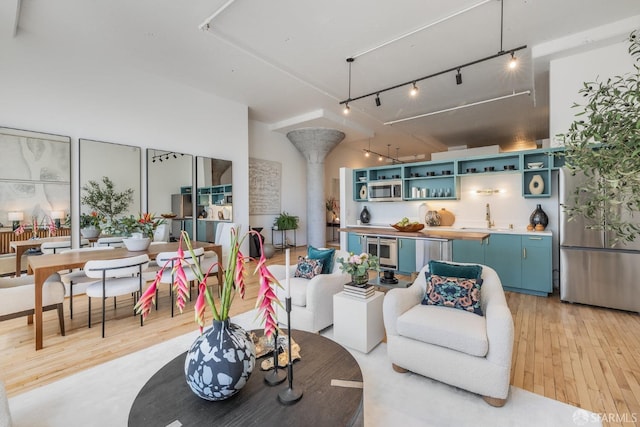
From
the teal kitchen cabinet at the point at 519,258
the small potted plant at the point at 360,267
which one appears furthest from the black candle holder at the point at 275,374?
the teal kitchen cabinet at the point at 519,258

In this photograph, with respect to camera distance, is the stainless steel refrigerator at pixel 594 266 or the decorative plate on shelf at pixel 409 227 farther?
the decorative plate on shelf at pixel 409 227

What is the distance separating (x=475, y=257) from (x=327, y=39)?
3848 millimetres

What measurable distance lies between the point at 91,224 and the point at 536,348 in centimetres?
566

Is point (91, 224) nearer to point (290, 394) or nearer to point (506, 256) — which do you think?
point (290, 394)

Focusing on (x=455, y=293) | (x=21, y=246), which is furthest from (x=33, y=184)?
(x=455, y=293)

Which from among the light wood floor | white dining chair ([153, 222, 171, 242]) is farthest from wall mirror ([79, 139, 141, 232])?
the light wood floor

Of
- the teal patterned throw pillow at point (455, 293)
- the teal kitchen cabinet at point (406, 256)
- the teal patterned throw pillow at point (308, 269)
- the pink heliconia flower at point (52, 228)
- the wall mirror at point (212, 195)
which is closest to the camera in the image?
the teal patterned throw pillow at point (455, 293)

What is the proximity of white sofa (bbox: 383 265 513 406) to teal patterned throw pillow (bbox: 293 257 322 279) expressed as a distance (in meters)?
1.06

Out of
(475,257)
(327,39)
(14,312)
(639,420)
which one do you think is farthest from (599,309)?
(14,312)

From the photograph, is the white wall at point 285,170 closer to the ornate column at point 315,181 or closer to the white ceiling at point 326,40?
the ornate column at point 315,181

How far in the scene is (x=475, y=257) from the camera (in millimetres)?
4500

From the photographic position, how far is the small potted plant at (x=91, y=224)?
13.9ft

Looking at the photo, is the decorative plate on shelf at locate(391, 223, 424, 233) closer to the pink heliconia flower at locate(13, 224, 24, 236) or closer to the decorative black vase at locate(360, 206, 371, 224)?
the decorative black vase at locate(360, 206, 371, 224)

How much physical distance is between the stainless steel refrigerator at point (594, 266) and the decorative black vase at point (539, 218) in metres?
0.62
